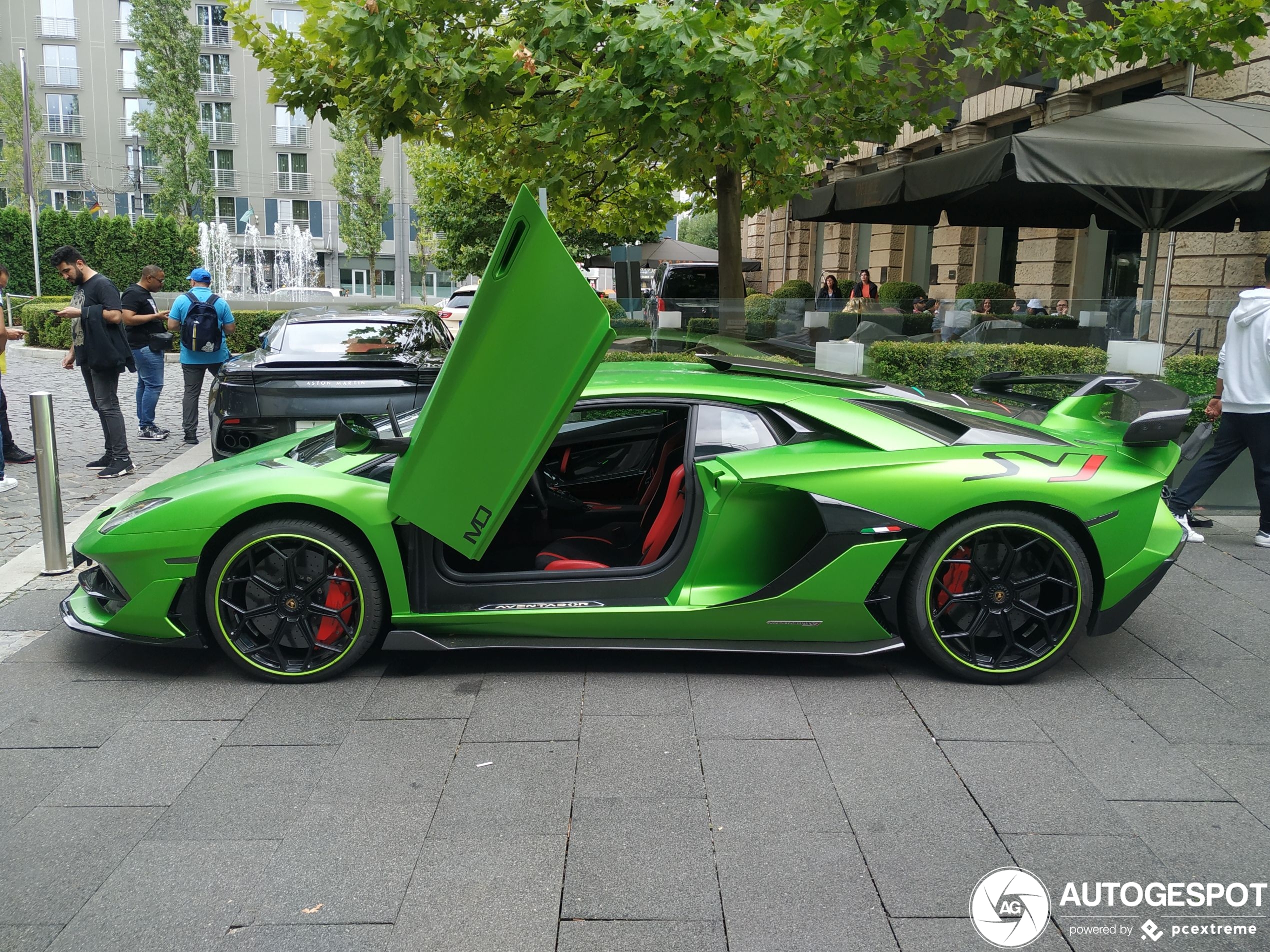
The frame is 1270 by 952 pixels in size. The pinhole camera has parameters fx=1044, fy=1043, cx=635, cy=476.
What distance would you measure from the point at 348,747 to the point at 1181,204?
360 inches

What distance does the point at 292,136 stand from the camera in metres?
56.2

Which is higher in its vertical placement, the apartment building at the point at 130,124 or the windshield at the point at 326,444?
the apartment building at the point at 130,124

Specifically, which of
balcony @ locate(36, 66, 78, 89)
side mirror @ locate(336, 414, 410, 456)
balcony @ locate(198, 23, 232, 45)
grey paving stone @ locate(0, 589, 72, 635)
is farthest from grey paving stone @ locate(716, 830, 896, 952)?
balcony @ locate(36, 66, 78, 89)

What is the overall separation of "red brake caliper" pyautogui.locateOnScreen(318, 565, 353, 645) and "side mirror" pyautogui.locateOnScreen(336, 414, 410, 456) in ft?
1.64

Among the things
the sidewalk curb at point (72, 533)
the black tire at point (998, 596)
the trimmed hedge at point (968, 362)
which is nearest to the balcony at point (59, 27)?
the sidewalk curb at point (72, 533)

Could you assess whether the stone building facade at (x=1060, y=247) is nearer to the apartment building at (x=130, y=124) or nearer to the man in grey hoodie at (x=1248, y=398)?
the man in grey hoodie at (x=1248, y=398)

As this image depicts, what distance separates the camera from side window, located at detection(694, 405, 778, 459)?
14.1 feet

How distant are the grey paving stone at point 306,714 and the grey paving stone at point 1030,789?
2195 mm

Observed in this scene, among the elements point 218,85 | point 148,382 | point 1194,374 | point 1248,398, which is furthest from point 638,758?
point 218,85

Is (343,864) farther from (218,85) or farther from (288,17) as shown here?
(218,85)

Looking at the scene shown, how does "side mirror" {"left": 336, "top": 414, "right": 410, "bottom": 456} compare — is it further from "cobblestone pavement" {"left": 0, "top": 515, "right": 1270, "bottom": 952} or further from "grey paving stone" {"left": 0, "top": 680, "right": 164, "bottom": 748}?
"grey paving stone" {"left": 0, "top": 680, "right": 164, "bottom": 748}

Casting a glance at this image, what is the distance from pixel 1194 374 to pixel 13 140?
54.6 m

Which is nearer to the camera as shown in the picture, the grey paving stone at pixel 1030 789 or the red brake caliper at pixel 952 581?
the grey paving stone at pixel 1030 789

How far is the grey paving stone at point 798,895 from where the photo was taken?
2609 millimetres
